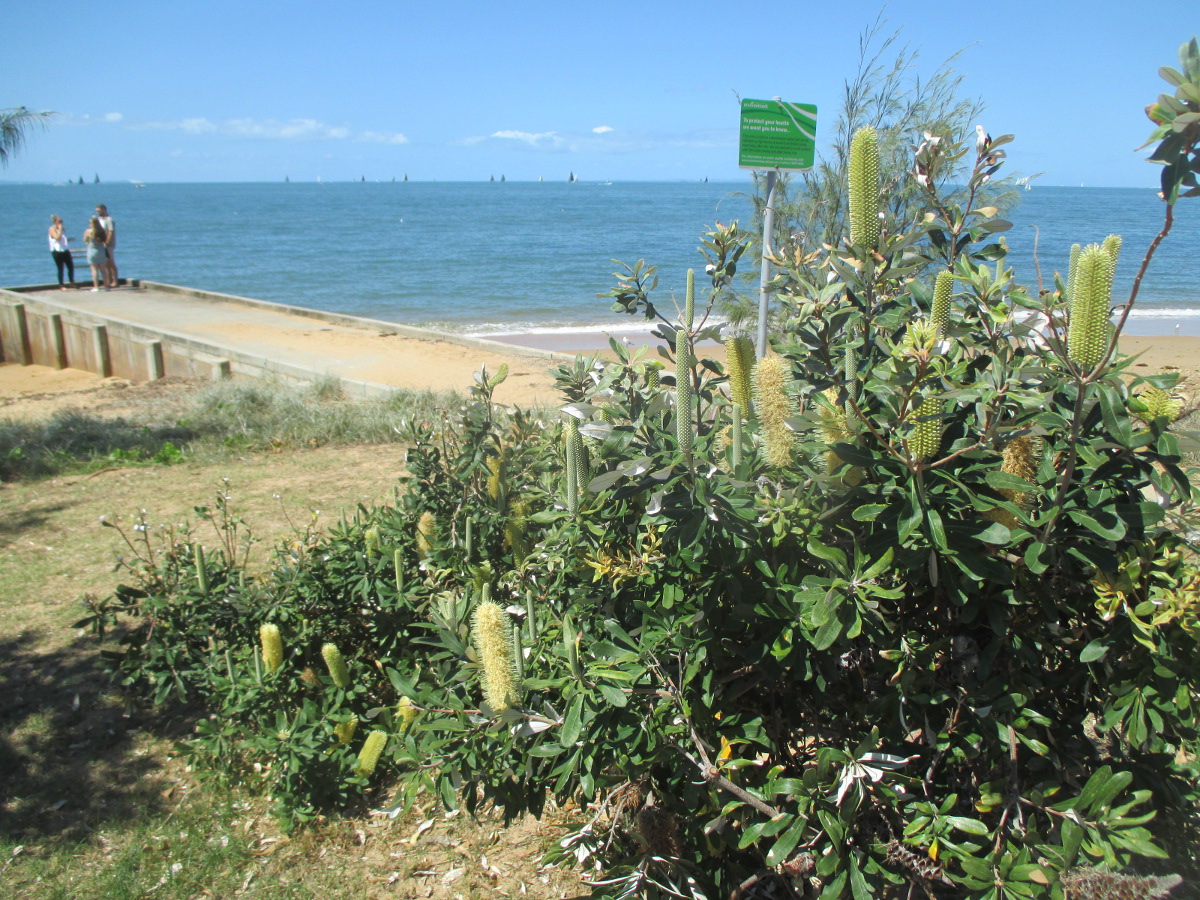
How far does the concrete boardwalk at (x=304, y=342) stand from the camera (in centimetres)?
1184

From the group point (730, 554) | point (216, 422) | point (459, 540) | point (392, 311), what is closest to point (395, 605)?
point (459, 540)

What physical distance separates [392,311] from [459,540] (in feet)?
85.5

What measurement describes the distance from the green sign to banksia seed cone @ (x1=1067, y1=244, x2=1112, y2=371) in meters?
5.49

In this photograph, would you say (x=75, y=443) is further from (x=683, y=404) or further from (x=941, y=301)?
(x=941, y=301)

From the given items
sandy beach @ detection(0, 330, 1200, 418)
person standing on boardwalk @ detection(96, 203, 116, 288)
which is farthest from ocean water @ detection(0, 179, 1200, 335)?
person standing on boardwalk @ detection(96, 203, 116, 288)

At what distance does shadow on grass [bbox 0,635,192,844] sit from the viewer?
332 cm

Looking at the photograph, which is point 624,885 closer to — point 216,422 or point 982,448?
point 982,448

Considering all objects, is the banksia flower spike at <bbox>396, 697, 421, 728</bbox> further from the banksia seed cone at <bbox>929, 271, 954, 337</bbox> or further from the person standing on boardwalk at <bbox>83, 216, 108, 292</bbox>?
the person standing on boardwalk at <bbox>83, 216, 108, 292</bbox>

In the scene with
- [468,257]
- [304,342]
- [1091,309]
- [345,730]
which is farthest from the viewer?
[468,257]

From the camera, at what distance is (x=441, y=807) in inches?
129

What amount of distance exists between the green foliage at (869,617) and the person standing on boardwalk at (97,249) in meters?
21.9

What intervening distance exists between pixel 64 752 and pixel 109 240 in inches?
826

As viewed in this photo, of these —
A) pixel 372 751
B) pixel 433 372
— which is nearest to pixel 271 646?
pixel 372 751

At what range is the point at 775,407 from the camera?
1844 millimetres
